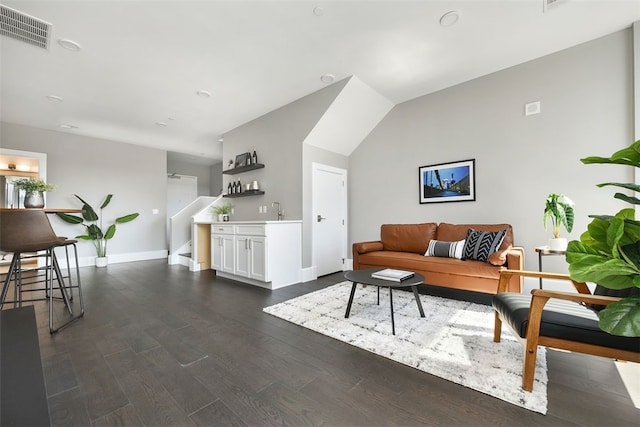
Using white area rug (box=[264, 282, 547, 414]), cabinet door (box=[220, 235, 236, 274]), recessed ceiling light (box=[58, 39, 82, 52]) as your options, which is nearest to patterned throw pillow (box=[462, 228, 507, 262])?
white area rug (box=[264, 282, 547, 414])

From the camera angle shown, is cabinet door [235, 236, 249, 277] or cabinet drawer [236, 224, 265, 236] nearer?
cabinet drawer [236, 224, 265, 236]

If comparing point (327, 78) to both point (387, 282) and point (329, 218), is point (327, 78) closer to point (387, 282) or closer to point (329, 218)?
point (329, 218)

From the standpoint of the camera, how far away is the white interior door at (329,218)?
4363mm

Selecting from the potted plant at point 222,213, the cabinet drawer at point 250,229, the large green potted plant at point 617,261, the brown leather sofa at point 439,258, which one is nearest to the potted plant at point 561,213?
the brown leather sofa at point 439,258

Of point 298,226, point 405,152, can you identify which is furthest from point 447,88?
point 298,226

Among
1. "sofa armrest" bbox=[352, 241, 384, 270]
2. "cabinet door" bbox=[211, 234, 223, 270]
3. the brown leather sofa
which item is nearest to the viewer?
the brown leather sofa

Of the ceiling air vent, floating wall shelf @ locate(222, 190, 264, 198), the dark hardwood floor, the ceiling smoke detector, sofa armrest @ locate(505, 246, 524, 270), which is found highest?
the ceiling smoke detector

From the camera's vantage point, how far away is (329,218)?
182 inches

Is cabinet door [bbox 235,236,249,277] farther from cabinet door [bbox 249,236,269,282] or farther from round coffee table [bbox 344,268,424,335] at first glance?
round coffee table [bbox 344,268,424,335]

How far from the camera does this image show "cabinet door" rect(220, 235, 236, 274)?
408 cm

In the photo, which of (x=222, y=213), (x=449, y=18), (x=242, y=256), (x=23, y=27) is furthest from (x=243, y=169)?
(x=449, y=18)

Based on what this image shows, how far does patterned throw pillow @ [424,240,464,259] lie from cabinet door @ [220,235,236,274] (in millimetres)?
2892

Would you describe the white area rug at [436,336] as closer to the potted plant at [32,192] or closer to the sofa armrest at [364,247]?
the sofa armrest at [364,247]

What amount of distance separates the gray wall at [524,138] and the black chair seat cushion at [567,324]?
79.2 inches
